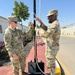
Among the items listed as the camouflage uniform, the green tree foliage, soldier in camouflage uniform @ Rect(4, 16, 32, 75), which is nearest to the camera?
the camouflage uniform

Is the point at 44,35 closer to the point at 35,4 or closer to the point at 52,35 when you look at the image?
the point at 52,35

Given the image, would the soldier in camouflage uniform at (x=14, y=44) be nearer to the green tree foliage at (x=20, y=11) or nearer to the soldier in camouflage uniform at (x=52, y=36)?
the soldier in camouflage uniform at (x=52, y=36)

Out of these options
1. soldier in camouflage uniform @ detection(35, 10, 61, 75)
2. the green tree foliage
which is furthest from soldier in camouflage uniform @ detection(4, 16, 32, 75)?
the green tree foliage

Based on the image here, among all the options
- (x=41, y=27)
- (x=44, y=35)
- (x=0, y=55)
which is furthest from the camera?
(x=0, y=55)

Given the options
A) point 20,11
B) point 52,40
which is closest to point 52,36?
point 52,40

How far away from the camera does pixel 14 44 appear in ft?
19.1

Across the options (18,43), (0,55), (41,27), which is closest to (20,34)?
(18,43)

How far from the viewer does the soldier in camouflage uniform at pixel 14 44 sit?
18.4 ft

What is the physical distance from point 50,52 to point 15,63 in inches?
47.0

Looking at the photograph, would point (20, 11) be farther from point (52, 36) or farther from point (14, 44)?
point (52, 36)

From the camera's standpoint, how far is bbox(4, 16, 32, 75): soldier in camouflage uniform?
562 centimetres

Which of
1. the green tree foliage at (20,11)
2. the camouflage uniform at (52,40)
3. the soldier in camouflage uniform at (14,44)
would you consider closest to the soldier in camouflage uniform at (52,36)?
the camouflage uniform at (52,40)

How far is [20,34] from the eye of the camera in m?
5.89

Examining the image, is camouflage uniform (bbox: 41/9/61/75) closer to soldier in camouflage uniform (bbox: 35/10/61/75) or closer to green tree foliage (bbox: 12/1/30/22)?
soldier in camouflage uniform (bbox: 35/10/61/75)
